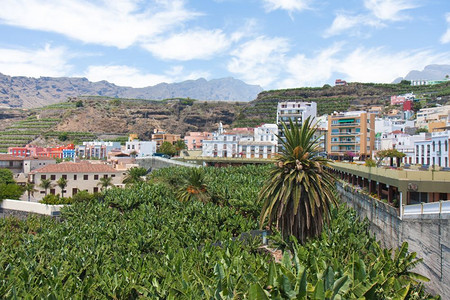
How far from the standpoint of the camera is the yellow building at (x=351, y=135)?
77.7 m

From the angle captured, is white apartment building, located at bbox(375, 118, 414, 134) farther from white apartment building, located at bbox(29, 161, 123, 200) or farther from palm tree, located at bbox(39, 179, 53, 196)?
palm tree, located at bbox(39, 179, 53, 196)

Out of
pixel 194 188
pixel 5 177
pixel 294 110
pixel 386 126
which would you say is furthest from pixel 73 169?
pixel 386 126

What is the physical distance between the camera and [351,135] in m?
79.1

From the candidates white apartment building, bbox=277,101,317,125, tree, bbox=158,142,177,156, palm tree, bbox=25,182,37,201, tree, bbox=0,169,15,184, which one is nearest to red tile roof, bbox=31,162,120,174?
palm tree, bbox=25,182,37,201

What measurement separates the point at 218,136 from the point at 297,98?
68.7m

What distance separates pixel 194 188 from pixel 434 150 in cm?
3250

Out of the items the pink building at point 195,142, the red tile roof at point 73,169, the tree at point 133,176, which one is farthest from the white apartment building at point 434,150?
the pink building at point 195,142

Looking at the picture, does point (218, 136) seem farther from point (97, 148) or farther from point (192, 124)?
point (192, 124)

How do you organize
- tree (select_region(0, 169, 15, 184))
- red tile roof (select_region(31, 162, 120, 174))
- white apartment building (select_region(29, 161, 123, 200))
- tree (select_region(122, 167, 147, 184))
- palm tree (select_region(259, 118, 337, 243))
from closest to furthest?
1. palm tree (select_region(259, 118, 337, 243))
2. tree (select_region(0, 169, 15, 184))
3. white apartment building (select_region(29, 161, 123, 200))
4. red tile roof (select_region(31, 162, 120, 174))
5. tree (select_region(122, 167, 147, 184))

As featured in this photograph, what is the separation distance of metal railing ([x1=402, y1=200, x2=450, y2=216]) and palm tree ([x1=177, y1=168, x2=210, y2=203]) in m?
22.3

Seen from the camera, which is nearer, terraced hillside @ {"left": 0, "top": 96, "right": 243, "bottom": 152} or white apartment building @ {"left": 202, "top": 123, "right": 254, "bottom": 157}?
white apartment building @ {"left": 202, "top": 123, "right": 254, "bottom": 157}

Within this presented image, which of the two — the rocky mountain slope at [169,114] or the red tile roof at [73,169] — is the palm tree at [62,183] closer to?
the red tile roof at [73,169]

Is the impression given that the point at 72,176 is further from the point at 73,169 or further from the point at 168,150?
the point at 168,150

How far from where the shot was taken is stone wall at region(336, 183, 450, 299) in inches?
600
